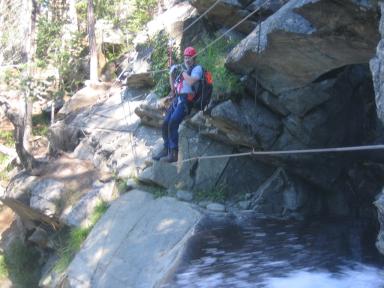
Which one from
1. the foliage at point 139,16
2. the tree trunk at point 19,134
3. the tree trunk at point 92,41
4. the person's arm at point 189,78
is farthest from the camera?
the foliage at point 139,16

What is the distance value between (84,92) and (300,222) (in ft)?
37.5

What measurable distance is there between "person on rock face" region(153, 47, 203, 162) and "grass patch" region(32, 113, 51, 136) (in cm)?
1278

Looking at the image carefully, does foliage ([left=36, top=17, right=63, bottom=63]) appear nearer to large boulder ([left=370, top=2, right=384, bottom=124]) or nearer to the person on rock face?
the person on rock face

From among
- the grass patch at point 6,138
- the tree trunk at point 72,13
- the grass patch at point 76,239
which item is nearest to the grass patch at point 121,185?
the grass patch at point 76,239

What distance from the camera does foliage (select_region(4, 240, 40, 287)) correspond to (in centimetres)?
1580

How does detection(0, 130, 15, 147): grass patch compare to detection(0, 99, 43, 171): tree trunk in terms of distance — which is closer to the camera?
detection(0, 99, 43, 171): tree trunk

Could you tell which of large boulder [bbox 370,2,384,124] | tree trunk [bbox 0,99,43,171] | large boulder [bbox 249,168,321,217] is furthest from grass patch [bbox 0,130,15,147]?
large boulder [bbox 370,2,384,124]

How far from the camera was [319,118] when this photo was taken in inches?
408

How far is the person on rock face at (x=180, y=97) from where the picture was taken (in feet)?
32.2

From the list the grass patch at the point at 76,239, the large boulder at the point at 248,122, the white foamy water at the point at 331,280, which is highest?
the large boulder at the point at 248,122

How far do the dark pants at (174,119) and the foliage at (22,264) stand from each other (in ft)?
23.7

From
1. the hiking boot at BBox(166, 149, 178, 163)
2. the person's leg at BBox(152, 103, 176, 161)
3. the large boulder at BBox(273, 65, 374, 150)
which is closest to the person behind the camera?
the large boulder at BBox(273, 65, 374, 150)

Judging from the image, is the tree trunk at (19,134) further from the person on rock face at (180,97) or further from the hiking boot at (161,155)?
the person on rock face at (180,97)

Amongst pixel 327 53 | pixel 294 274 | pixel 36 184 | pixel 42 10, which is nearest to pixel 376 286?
pixel 294 274
